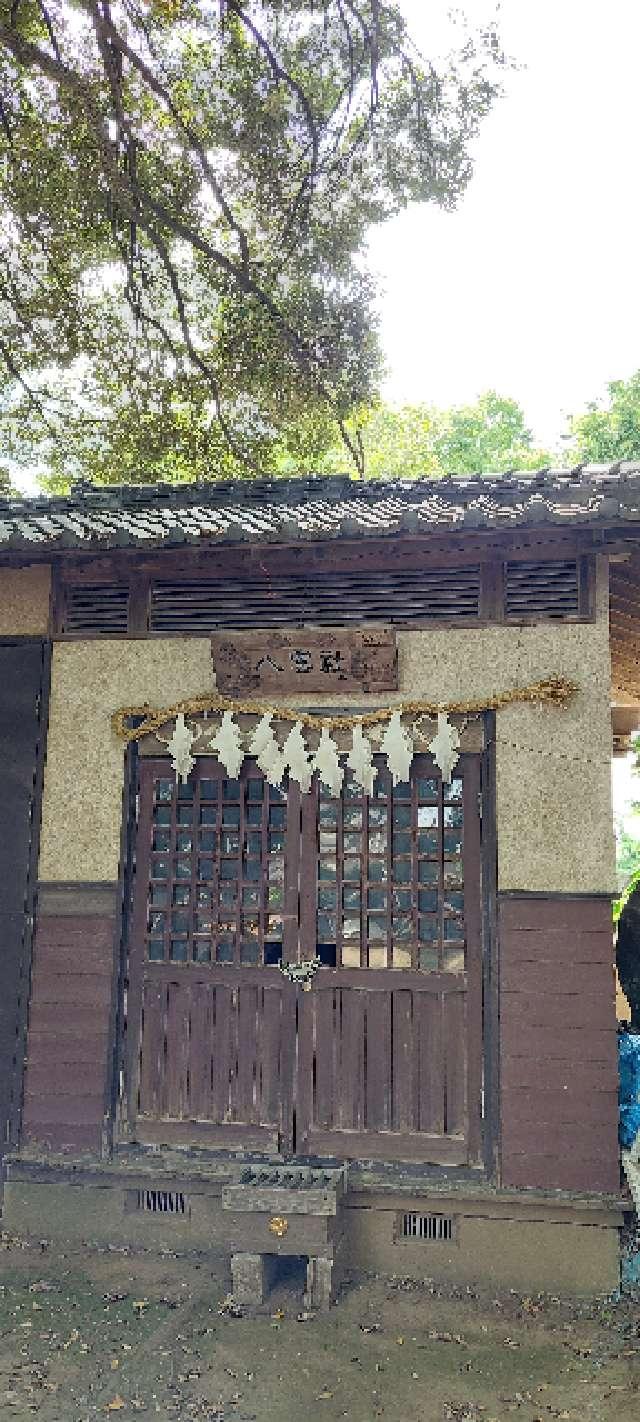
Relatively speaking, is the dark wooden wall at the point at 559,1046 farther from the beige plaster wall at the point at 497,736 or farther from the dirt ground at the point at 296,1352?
the dirt ground at the point at 296,1352

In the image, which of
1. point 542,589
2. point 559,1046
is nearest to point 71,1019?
point 559,1046

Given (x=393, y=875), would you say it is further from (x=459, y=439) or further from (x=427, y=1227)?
(x=459, y=439)

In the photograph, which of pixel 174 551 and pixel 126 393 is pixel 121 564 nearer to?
pixel 174 551

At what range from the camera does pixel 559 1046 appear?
6.03 meters

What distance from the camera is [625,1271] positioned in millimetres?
5895

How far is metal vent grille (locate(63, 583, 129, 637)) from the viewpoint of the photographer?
7090 millimetres

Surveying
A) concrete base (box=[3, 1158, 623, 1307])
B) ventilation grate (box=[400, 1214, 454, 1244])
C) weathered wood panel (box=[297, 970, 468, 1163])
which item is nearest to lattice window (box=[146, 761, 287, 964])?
weathered wood panel (box=[297, 970, 468, 1163])

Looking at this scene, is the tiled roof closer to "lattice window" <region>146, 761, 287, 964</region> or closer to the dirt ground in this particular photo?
"lattice window" <region>146, 761, 287, 964</region>

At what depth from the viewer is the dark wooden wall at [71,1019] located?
6656mm

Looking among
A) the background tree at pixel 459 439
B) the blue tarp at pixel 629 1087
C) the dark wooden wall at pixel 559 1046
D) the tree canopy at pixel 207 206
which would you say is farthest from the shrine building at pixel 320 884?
the background tree at pixel 459 439

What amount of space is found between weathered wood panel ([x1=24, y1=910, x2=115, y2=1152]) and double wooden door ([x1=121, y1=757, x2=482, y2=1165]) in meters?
0.20

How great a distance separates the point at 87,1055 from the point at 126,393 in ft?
23.0

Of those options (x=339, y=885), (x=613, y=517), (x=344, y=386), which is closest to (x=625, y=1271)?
(x=339, y=885)

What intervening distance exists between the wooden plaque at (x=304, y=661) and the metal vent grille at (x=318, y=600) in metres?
0.12
